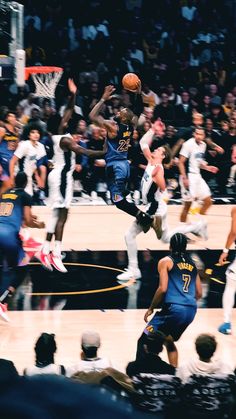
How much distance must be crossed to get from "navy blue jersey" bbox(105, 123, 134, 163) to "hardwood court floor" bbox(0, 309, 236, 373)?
2.08 m

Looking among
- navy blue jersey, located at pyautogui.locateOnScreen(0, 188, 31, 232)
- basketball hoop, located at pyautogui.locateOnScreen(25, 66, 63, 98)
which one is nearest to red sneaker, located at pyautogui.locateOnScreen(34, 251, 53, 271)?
navy blue jersey, located at pyautogui.locateOnScreen(0, 188, 31, 232)

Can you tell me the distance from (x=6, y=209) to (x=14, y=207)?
3.4 inches

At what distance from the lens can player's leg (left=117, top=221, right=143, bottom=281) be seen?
9617 millimetres

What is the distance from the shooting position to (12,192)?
8266 mm

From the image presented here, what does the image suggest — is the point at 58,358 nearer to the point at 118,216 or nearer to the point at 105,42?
the point at 118,216

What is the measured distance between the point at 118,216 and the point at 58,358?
6761mm

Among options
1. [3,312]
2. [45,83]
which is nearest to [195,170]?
[45,83]

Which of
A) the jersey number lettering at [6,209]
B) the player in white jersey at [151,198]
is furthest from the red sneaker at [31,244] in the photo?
the jersey number lettering at [6,209]

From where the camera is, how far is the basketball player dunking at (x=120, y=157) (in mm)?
9567

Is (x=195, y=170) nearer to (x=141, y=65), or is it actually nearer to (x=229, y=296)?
(x=229, y=296)

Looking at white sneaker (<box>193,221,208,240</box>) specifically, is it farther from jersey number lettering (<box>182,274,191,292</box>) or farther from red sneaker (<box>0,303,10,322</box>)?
jersey number lettering (<box>182,274,191,292</box>)

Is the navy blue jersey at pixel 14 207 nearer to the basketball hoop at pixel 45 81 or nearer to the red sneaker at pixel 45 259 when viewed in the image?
the red sneaker at pixel 45 259

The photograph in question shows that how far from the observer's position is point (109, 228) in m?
12.6

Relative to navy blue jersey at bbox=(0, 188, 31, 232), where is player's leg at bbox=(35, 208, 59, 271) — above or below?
below
